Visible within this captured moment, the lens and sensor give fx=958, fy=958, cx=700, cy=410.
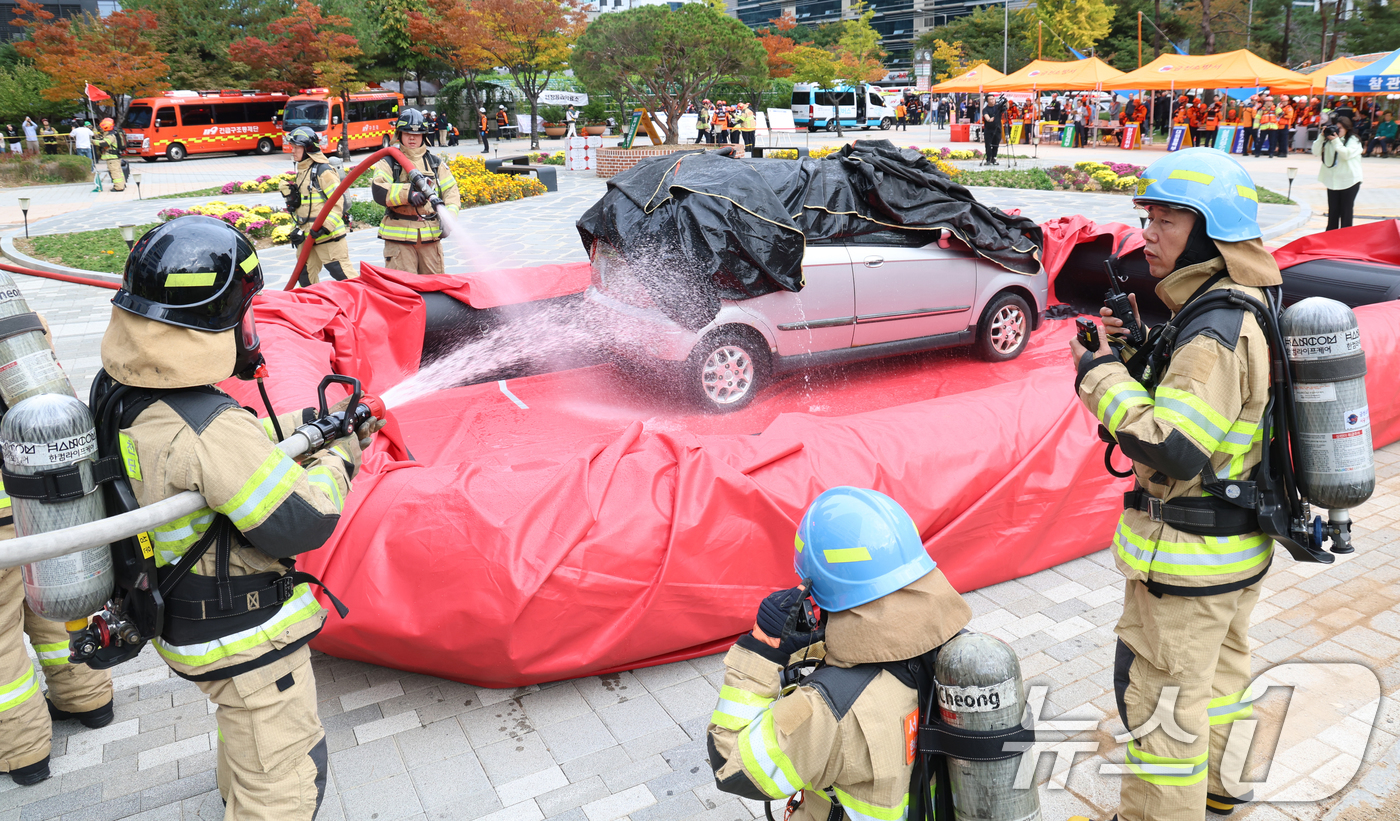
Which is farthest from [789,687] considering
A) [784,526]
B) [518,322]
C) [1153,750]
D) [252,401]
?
[518,322]

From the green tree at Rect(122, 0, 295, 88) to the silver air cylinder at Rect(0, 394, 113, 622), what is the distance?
137ft

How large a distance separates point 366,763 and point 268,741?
88 centimetres

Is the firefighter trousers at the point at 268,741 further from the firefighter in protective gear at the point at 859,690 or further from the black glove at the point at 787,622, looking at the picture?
the black glove at the point at 787,622

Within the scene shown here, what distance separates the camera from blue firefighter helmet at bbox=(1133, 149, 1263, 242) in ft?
8.71

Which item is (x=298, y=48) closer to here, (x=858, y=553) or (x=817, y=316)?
(x=817, y=316)

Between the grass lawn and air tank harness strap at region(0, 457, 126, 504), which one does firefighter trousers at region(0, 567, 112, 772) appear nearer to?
air tank harness strap at region(0, 457, 126, 504)

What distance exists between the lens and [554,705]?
3.74 metres

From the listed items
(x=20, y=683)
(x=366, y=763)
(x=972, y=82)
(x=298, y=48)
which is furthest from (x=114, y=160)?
(x=366, y=763)

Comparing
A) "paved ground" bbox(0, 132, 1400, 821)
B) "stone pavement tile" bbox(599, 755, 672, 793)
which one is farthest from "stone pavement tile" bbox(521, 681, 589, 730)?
"stone pavement tile" bbox(599, 755, 672, 793)

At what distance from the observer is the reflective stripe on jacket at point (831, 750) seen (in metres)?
1.94

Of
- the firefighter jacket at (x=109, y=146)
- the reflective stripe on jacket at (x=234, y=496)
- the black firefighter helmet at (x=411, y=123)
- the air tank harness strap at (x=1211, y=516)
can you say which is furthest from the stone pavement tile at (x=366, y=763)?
the firefighter jacket at (x=109, y=146)

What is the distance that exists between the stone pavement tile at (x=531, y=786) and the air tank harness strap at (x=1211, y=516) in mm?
2139

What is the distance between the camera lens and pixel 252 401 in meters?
4.94

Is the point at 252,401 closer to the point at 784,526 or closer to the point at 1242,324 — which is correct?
the point at 784,526
